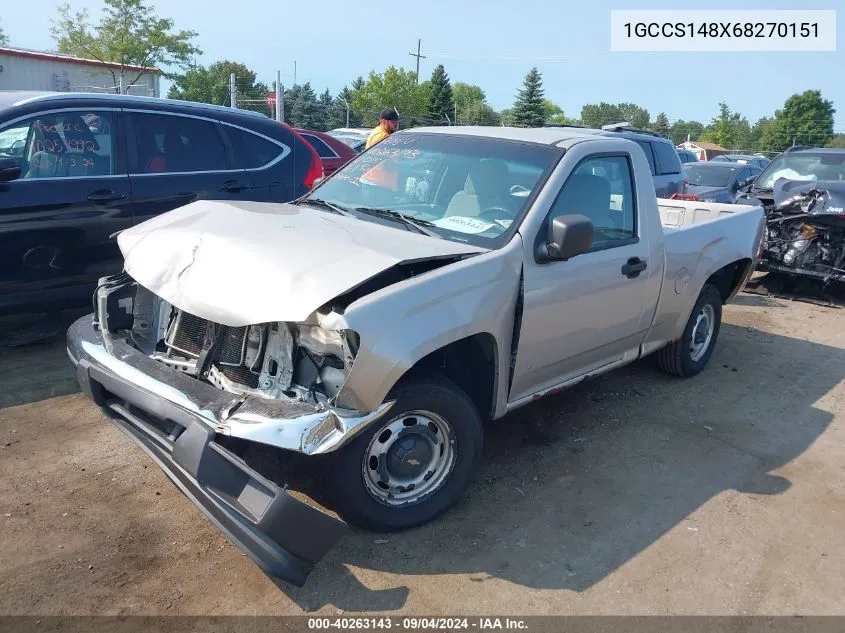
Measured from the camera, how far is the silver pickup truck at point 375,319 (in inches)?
115

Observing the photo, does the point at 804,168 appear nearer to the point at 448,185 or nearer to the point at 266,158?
the point at 266,158

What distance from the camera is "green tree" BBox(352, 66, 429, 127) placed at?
57844 mm

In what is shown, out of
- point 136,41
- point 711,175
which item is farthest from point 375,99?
point 711,175

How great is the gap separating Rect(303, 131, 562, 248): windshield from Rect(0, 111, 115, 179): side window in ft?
7.12

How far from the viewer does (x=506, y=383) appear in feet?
12.5

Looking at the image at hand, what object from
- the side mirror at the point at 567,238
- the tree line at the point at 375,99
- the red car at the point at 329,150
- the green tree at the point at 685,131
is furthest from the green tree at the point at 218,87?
the green tree at the point at 685,131

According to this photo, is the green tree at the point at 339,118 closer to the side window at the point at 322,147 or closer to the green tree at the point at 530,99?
the green tree at the point at 530,99

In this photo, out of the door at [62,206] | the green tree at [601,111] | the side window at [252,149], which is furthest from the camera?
the green tree at [601,111]

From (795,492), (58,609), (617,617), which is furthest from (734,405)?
(58,609)

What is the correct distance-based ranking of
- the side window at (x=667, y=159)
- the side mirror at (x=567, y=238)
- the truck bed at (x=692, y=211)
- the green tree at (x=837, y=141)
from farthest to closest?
1. the green tree at (x=837, y=141)
2. the side window at (x=667, y=159)
3. the truck bed at (x=692, y=211)
4. the side mirror at (x=567, y=238)

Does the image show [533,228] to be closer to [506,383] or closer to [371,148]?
[506,383]

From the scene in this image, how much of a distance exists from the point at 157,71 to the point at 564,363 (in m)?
33.6

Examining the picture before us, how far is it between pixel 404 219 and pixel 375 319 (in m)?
1.27

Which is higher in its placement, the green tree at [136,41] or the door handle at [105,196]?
the green tree at [136,41]
